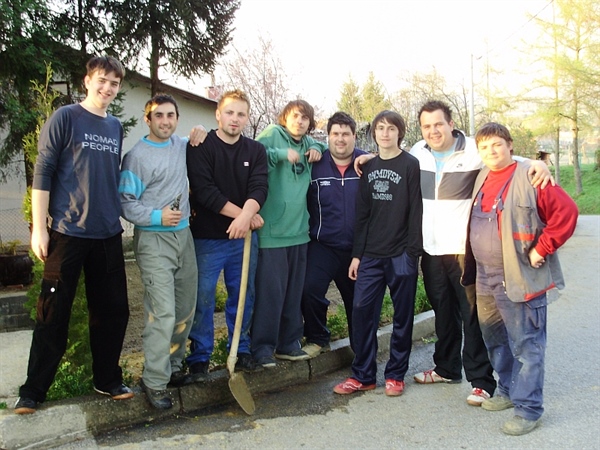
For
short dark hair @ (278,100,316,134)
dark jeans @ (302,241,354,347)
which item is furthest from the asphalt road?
short dark hair @ (278,100,316,134)

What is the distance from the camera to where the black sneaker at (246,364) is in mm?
4533

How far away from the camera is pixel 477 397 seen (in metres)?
4.17

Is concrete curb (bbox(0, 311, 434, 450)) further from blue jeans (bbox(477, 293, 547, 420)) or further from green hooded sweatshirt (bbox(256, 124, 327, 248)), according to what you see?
blue jeans (bbox(477, 293, 547, 420))

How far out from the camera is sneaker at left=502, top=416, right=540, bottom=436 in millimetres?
3658

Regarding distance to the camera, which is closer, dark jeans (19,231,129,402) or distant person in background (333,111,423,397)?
dark jeans (19,231,129,402)

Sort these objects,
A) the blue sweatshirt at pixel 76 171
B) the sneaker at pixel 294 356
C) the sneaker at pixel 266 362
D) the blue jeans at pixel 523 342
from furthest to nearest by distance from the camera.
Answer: the sneaker at pixel 294 356
the sneaker at pixel 266 362
the blue jeans at pixel 523 342
the blue sweatshirt at pixel 76 171

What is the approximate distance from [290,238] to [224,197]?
0.66m

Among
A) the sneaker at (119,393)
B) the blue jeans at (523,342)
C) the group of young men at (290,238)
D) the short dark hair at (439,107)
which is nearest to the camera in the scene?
the group of young men at (290,238)

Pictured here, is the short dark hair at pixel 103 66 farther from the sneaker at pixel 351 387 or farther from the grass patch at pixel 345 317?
the grass patch at pixel 345 317

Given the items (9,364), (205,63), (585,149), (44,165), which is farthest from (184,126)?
(585,149)

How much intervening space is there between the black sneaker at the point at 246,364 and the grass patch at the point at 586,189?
2448 centimetres

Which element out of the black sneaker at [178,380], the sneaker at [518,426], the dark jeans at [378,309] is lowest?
the sneaker at [518,426]

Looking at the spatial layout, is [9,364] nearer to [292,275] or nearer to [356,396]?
[292,275]

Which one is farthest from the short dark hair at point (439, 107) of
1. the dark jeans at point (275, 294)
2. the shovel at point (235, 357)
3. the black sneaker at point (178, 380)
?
the black sneaker at point (178, 380)
